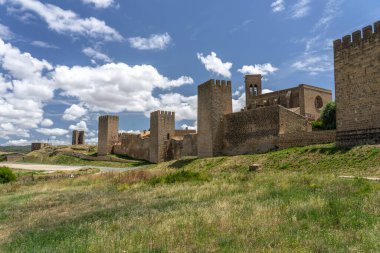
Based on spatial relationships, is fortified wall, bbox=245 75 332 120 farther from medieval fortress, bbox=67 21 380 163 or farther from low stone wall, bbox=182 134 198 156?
low stone wall, bbox=182 134 198 156

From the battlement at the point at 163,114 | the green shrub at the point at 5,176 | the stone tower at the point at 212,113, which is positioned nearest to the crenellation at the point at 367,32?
the stone tower at the point at 212,113

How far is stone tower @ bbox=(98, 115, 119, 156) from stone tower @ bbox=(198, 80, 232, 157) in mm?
25451

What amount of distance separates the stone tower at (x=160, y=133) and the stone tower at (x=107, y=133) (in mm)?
12470

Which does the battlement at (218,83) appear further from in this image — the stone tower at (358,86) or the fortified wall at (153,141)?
the stone tower at (358,86)

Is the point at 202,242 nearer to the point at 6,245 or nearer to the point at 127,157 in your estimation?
the point at 6,245

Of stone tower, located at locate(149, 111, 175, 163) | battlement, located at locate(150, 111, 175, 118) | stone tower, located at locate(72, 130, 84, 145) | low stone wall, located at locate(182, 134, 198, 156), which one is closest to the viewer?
low stone wall, located at locate(182, 134, 198, 156)

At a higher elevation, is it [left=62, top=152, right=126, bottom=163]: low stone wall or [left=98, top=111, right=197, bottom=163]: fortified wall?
[left=98, top=111, right=197, bottom=163]: fortified wall

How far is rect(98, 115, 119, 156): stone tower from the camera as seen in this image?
170ft

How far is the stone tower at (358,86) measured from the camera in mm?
16812

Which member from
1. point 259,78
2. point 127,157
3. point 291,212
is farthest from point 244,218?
point 259,78

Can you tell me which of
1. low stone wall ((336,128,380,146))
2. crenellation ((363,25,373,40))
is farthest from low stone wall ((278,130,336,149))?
crenellation ((363,25,373,40))

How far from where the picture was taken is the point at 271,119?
2516 centimetres

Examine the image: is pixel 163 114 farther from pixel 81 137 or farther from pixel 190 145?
pixel 81 137

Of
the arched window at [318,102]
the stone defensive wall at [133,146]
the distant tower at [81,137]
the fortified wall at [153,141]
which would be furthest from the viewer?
the distant tower at [81,137]
